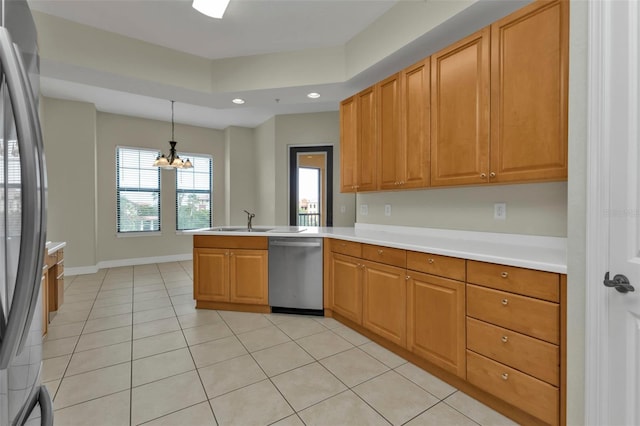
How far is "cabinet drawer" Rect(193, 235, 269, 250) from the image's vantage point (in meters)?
3.34

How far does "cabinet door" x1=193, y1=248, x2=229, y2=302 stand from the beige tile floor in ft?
0.72

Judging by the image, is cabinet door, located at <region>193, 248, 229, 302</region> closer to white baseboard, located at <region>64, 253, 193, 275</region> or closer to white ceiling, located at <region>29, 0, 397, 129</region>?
white ceiling, located at <region>29, 0, 397, 129</region>

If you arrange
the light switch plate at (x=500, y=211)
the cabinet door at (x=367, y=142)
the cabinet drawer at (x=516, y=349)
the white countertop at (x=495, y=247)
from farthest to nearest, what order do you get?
the cabinet door at (x=367, y=142) → the light switch plate at (x=500, y=211) → the white countertop at (x=495, y=247) → the cabinet drawer at (x=516, y=349)

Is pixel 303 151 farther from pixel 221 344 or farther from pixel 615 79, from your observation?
pixel 615 79

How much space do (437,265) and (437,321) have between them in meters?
0.38

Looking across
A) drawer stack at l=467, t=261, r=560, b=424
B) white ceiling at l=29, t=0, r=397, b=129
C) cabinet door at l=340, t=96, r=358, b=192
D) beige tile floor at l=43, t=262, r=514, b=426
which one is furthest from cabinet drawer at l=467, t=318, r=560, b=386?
white ceiling at l=29, t=0, r=397, b=129

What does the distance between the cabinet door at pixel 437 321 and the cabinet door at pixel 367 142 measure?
1.20m

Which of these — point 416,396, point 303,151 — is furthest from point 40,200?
point 303,151

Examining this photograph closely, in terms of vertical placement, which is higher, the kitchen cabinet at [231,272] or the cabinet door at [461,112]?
the cabinet door at [461,112]

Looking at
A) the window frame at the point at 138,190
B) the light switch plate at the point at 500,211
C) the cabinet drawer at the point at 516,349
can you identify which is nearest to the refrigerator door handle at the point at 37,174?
the cabinet drawer at the point at 516,349

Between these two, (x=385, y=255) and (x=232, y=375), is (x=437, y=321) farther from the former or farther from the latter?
(x=232, y=375)

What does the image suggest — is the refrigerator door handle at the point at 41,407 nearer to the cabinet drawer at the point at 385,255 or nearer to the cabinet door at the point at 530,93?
the cabinet drawer at the point at 385,255

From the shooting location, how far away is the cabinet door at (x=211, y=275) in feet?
11.2

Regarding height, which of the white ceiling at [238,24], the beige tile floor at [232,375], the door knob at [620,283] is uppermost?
the white ceiling at [238,24]
